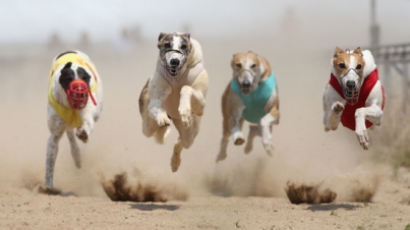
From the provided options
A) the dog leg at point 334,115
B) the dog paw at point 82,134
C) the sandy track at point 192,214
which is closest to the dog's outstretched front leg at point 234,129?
the sandy track at point 192,214

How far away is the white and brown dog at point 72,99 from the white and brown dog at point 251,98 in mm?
1872

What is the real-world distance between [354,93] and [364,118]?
1.00 feet

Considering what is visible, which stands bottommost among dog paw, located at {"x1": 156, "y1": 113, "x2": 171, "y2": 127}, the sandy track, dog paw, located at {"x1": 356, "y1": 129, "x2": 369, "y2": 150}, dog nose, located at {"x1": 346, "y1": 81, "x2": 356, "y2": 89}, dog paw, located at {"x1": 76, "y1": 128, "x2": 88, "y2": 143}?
the sandy track

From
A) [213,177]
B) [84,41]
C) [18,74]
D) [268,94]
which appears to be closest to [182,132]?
[268,94]

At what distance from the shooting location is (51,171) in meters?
8.95

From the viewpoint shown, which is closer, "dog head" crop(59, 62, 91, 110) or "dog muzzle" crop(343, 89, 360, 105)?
"dog muzzle" crop(343, 89, 360, 105)

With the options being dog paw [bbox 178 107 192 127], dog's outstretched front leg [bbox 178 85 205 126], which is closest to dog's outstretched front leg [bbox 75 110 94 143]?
dog's outstretched front leg [bbox 178 85 205 126]

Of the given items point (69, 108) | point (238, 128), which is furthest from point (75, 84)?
point (238, 128)

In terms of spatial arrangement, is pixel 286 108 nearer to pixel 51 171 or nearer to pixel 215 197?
pixel 215 197

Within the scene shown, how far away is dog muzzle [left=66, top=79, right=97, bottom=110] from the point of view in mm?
8148

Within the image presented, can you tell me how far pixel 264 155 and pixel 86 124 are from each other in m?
4.26

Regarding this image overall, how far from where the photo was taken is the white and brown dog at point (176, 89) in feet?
23.2

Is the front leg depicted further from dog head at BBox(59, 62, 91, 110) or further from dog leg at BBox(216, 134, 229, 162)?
dog leg at BBox(216, 134, 229, 162)

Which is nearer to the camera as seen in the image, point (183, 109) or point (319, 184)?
point (183, 109)
